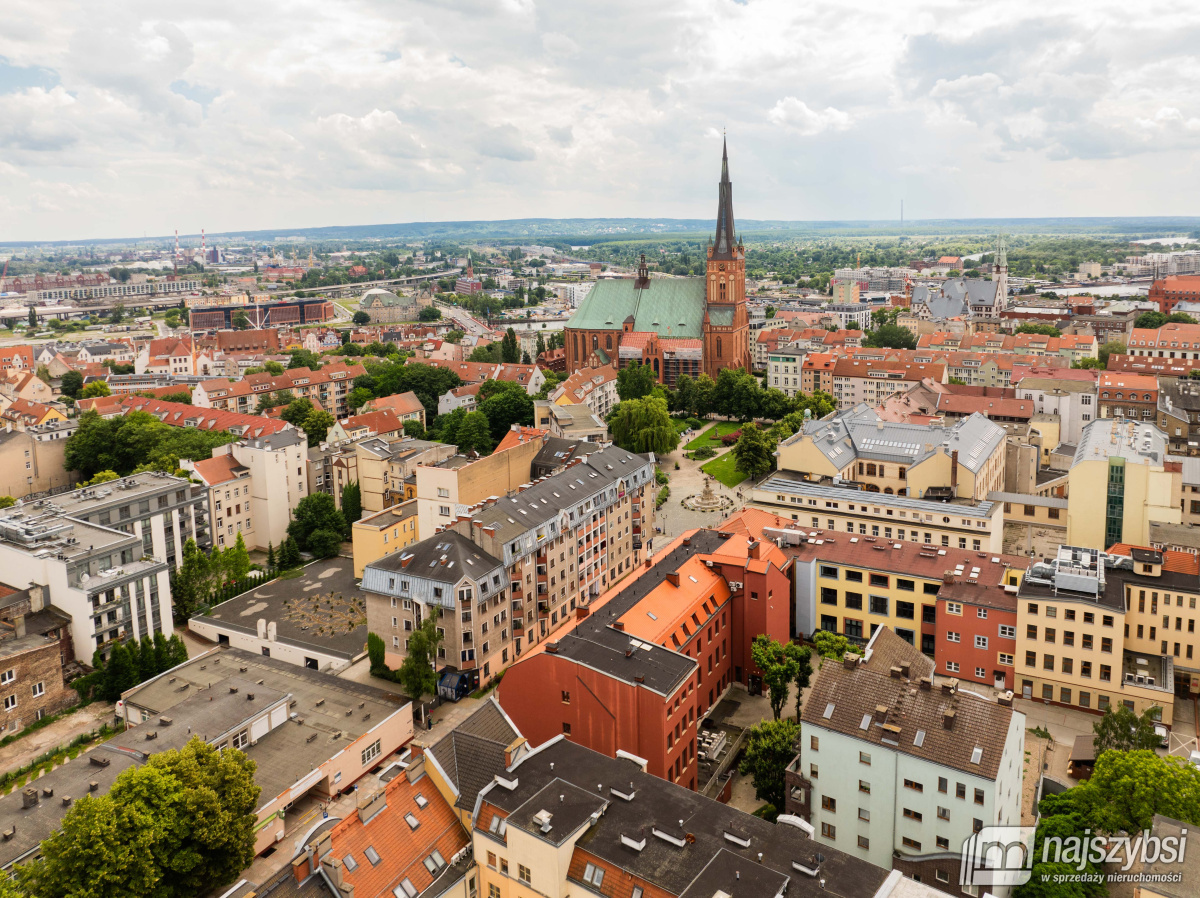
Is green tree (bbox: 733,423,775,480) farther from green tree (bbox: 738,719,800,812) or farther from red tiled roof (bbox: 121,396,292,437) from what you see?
green tree (bbox: 738,719,800,812)

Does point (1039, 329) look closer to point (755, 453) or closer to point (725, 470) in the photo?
point (725, 470)

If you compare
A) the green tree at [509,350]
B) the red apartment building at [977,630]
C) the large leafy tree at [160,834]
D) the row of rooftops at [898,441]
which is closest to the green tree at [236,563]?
the large leafy tree at [160,834]

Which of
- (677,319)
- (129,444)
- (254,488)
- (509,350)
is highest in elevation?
(677,319)

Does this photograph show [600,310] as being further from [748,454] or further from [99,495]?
[99,495]

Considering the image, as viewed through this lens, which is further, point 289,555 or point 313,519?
point 313,519

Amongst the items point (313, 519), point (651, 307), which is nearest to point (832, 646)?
point (313, 519)

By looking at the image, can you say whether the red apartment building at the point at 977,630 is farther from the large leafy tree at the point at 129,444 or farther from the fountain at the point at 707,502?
the large leafy tree at the point at 129,444
